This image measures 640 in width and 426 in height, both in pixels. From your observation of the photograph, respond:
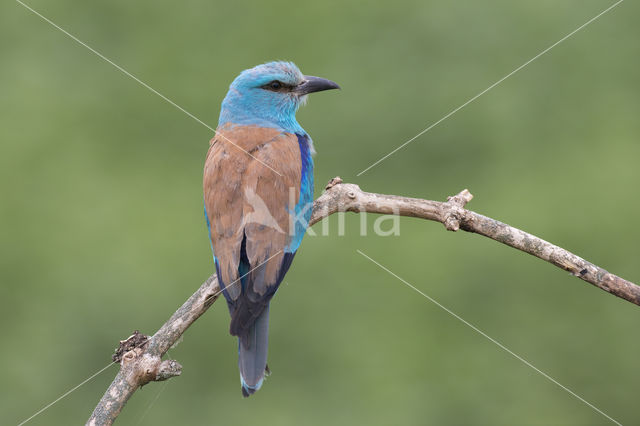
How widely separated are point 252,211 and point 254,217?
3 cm

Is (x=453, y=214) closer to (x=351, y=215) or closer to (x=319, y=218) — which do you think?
(x=319, y=218)

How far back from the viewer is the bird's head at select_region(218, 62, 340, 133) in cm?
479

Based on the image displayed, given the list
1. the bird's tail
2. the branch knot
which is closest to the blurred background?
the bird's tail

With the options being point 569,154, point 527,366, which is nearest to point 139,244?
point 527,366

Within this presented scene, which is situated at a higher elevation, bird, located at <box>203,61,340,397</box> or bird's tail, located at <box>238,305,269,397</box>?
bird, located at <box>203,61,340,397</box>

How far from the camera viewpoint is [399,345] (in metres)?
5.93

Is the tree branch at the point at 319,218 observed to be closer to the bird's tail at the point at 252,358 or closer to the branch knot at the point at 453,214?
the branch knot at the point at 453,214

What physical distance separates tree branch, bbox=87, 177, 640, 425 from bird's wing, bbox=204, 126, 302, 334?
0.53ft

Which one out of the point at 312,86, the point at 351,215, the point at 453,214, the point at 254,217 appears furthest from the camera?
the point at 351,215

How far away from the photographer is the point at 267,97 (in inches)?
192

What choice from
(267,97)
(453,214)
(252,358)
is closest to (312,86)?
(267,97)

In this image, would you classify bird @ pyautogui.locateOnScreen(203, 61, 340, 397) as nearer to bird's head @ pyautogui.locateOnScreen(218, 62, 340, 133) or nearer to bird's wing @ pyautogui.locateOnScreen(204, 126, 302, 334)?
bird's wing @ pyautogui.locateOnScreen(204, 126, 302, 334)

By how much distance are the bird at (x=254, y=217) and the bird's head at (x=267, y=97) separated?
0.14 metres

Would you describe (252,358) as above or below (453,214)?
below
